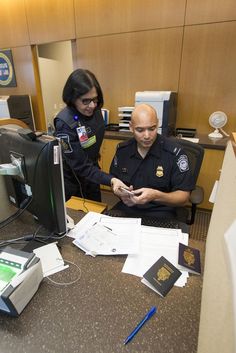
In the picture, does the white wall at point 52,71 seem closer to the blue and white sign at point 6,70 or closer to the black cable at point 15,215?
the blue and white sign at point 6,70

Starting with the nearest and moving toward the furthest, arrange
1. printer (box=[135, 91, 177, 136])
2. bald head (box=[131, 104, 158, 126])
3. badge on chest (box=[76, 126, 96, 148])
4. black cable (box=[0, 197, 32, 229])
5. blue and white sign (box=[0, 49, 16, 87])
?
black cable (box=[0, 197, 32, 229]) < bald head (box=[131, 104, 158, 126]) < badge on chest (box=[76, 126, 96, 148]) < printer (box=[135, 91, 177, 136]) < blue and white sign (box=[0, 49, 16, 87])

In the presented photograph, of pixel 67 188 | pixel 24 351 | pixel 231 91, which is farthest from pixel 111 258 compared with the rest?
pixel 231 91

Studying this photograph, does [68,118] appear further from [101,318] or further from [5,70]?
[5,70]

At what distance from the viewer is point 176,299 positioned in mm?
686

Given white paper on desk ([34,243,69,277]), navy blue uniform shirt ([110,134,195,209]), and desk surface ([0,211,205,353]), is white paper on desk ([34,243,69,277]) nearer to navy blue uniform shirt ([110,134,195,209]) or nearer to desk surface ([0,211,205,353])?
desk surface ([0,211,205,353])

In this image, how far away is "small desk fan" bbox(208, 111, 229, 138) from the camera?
Result: 2.54m

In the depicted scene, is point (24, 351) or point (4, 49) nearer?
point (24, 351)

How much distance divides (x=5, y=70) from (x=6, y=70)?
32 mm

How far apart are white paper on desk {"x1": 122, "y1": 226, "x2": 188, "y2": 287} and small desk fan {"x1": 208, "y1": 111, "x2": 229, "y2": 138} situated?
1.98m

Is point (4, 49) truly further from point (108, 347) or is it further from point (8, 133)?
point (108, 347)

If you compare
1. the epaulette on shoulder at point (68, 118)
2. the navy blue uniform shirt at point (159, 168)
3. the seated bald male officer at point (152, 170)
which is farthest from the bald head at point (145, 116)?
the epaulette on shoulder at point (68, 118)

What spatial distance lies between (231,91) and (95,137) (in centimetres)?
187

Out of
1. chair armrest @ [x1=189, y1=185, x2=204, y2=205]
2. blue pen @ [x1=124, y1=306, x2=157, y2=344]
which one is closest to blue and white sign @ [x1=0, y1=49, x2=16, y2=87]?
chair armrest @ [x1=189, y1=185, x2=204, y2=205]

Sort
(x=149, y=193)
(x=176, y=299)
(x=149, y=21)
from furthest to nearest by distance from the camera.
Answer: (x=149, y=21), (x=149, y=193), (x=176, y=299)
